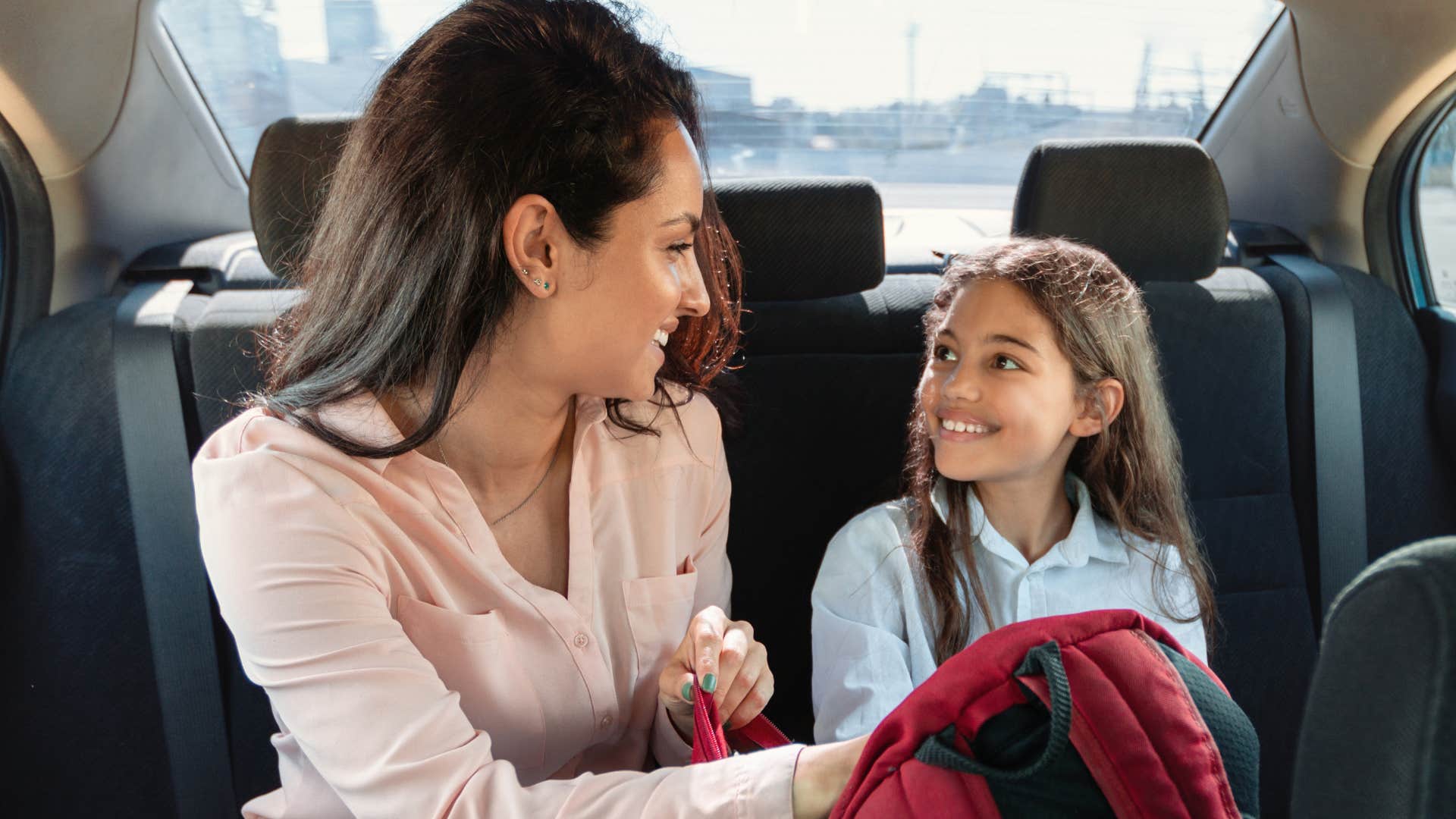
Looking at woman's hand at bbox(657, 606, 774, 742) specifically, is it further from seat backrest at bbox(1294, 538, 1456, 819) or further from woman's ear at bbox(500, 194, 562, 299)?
seat backrest at bbox(1294, 538, 1456, 819)

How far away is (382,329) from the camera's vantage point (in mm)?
1209

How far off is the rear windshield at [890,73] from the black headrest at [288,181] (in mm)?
574

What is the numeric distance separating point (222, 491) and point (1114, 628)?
2.72 ft

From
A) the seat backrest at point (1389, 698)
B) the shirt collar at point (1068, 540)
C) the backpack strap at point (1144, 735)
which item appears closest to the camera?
the seat backrest at point (1389, 698)

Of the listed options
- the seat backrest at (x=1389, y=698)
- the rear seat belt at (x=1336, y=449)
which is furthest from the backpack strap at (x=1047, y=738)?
the rear seat belt at (x=1336, y=449)

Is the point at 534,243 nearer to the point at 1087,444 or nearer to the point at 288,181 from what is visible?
the point at 288,181

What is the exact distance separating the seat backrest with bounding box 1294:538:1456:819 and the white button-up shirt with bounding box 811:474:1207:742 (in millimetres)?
945

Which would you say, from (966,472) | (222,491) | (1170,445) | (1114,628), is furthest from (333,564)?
→ (1170,445)

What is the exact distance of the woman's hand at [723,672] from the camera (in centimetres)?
124

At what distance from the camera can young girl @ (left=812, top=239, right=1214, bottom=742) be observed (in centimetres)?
157

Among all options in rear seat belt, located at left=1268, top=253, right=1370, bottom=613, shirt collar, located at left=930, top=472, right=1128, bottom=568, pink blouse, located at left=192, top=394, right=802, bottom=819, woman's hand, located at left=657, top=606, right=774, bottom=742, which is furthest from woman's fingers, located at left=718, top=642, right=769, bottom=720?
rear seat belt, located at left=1268, top=253, right=1370, bottom=613

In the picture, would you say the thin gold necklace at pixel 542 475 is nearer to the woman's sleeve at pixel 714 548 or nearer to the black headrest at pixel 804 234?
the woman's sleeve at pixel 714 548

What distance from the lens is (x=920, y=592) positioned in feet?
5.31

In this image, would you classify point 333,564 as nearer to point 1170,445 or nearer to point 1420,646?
point 1420,646
